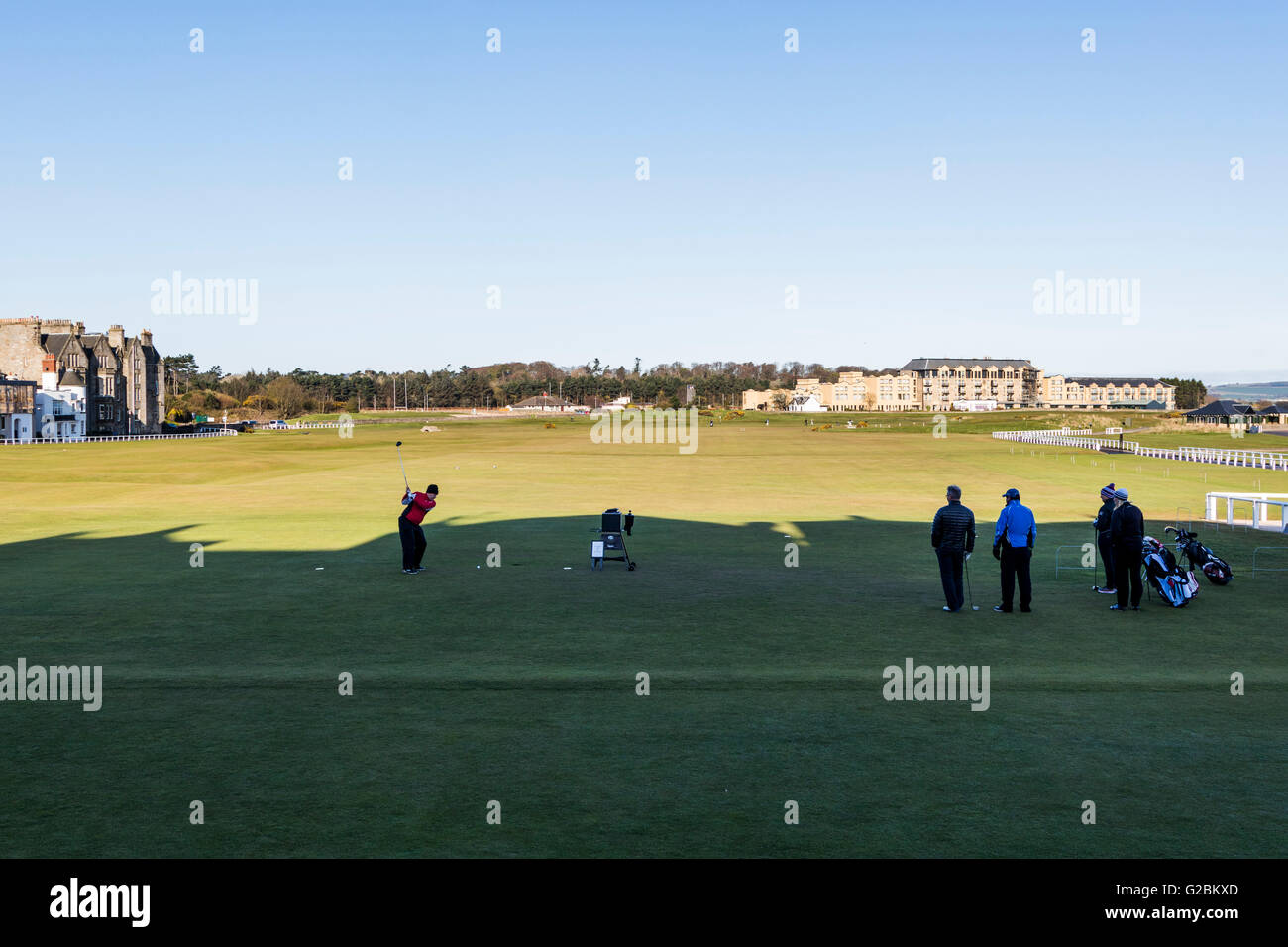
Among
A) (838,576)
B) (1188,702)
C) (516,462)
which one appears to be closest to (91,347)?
(516,462)

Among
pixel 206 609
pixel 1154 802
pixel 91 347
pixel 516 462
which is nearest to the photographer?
pixel 1154 802

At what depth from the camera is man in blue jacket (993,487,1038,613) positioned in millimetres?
16516

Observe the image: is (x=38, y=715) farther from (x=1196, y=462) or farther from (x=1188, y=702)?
(x=1196, y=462)

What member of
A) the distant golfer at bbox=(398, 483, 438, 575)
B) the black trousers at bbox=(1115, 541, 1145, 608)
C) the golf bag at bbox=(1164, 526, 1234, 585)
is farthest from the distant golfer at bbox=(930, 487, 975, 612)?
the distant golfer at bbox=(398, 483, 438, 575)

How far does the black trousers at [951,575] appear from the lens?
1667 cm

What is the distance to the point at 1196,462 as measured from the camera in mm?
63094

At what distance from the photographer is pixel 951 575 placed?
1672 centimetres

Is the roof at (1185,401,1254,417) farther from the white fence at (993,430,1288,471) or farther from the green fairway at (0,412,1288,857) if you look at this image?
the green fairway at (0,412,1288,857)

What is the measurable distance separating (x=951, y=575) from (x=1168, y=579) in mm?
3869

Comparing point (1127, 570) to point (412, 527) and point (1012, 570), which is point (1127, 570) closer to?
point (1012, 570)

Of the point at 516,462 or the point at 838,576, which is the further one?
the point at 516,462

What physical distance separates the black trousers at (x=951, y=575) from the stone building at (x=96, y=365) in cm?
12574

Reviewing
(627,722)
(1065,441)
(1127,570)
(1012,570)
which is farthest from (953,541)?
(1065,441)
